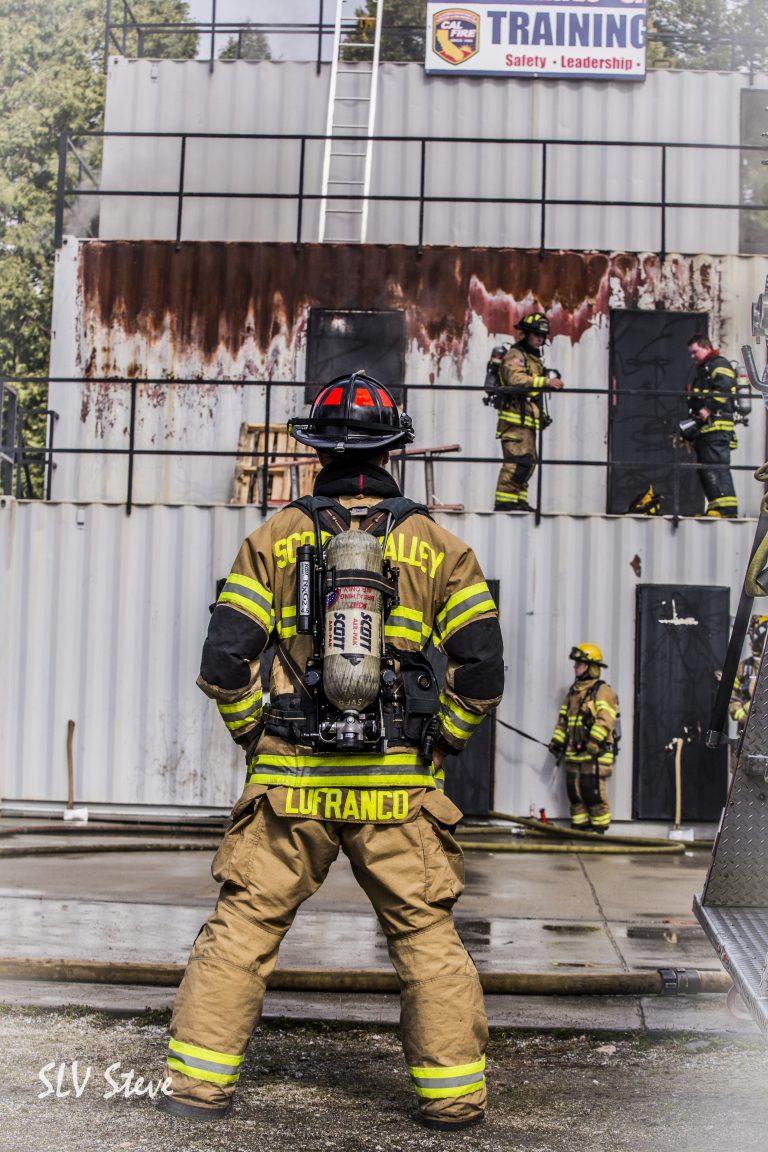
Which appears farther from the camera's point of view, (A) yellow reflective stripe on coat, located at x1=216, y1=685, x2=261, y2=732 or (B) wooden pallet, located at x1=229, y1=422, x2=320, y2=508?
(B) wooden pallet, located at x1=229, y1=422, x2=320, y2=508

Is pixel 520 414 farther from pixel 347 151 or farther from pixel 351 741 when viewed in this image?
pixel 351 741

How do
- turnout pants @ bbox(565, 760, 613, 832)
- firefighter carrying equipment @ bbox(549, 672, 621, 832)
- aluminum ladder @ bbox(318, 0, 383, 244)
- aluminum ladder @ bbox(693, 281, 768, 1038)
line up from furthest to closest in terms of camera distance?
1. aluminum ladder @ bbox(318, 0, 383, 244)
2. turnout pants @ bbox(565, 760, 613, 832)
3. firefighter carrying equipment @ bbox(549, 672, 621, 832)
4. aluminum ladder @ bbox(693, 281, 768, 1038)

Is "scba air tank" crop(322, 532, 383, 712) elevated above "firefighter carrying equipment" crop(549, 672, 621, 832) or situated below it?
above

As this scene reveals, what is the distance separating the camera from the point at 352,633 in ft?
14.1

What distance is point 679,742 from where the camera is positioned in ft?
40.5

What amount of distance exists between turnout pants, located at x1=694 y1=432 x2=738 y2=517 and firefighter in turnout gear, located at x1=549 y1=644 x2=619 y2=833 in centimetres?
181

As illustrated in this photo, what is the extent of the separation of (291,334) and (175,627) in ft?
12.2

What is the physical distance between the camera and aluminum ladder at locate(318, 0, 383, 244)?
1603 centimetres

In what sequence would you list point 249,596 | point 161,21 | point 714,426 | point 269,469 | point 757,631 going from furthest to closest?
1. point 161,21
2. point 269,469
3. point 714,426
4. point 757,631
5. point 249,596

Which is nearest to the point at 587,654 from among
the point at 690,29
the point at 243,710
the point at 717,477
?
the point at 717,477

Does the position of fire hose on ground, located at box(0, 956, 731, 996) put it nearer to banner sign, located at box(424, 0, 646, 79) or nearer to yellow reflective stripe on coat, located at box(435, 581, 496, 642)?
yellow reflective stripe on coat, located at box(435, 581, 496, 642)

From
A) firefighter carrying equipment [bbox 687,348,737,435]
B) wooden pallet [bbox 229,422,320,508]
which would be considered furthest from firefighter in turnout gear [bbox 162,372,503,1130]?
wooden pallet [bbox 229,422,320,508]

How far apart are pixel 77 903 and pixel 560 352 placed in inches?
337

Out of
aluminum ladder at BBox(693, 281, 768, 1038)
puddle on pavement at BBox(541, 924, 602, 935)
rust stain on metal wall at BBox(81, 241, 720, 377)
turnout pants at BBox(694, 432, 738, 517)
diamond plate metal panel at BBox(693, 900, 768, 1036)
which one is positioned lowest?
puddle on pavement at BBox(541, 924, 602, 935)
